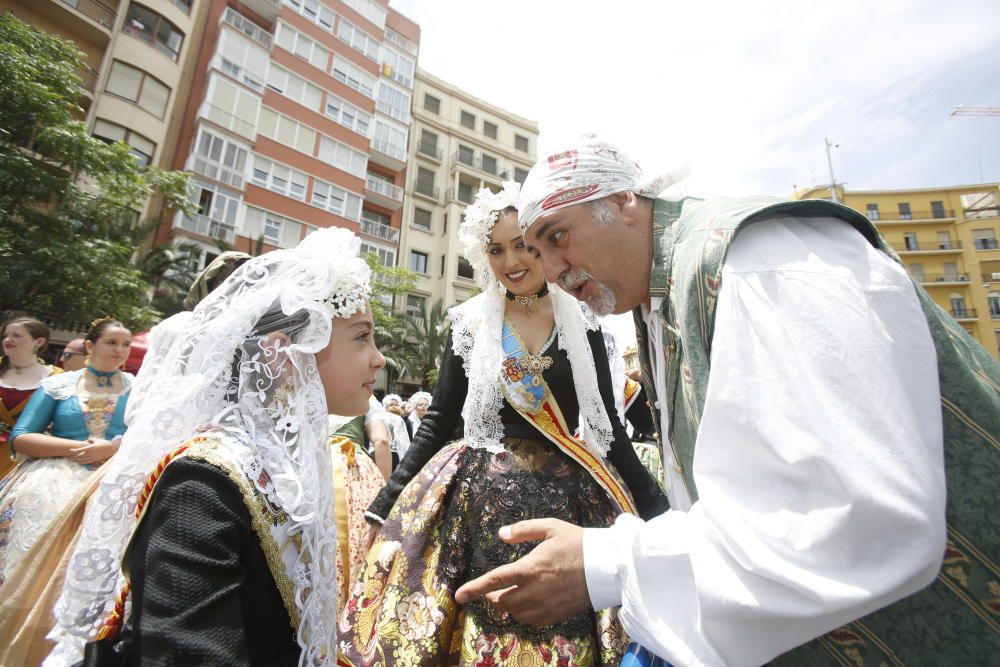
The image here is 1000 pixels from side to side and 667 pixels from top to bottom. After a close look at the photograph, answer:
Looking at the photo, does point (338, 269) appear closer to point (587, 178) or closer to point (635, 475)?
point (587, 178)

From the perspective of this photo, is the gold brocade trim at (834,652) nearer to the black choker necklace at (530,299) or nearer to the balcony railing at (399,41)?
the black choker necklace at (530,299)

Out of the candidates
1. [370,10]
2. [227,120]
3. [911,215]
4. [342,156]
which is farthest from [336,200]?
[911,215]

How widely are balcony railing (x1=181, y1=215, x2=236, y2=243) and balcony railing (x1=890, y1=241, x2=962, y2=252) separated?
50673 millimetres

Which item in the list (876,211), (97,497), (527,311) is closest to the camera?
(97,497)

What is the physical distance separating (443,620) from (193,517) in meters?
0.91

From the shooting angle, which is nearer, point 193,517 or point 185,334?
point 193,517

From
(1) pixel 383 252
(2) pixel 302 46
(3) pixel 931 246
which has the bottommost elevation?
(1) pixel 383 252

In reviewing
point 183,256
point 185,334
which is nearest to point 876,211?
point 183,256

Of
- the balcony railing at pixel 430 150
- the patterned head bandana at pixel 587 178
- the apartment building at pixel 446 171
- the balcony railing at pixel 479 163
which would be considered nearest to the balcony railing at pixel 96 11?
the apartment building at pixel 446 171

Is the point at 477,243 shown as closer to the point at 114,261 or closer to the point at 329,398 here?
the point at 329,398

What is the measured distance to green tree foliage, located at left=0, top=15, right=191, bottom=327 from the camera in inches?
433

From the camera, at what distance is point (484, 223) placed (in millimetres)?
2621

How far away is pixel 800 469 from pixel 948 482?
433mm

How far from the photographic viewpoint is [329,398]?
2.02m
